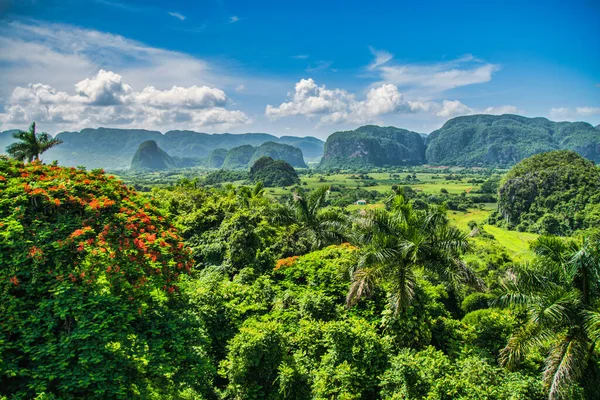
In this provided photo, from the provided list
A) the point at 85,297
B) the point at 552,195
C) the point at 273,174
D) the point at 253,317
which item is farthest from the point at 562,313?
the point at 273,174

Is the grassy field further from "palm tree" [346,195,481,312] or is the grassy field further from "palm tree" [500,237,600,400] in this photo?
"palm tree" [500,237,600,400]

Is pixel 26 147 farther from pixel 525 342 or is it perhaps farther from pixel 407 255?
pixel 525 342

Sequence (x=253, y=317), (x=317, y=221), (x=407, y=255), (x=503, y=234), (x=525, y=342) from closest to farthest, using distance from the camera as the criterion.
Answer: (x=525, y=342), (x=407, y=255), (x=253, y=317), (x=317, y=221), (x=503, y=234)

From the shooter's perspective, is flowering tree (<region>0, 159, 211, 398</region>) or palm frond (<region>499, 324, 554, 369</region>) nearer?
flowering tree (<region>0, 159, 211, 398</region>)

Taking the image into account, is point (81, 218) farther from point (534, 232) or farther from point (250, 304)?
point (534, 232)

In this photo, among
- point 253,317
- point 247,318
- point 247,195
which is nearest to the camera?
point 253,317

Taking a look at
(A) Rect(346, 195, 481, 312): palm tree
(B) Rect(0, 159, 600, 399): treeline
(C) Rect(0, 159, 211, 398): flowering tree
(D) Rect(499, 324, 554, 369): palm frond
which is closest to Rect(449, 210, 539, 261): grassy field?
(A) Rect(346, 195, 481, 312): palm tree

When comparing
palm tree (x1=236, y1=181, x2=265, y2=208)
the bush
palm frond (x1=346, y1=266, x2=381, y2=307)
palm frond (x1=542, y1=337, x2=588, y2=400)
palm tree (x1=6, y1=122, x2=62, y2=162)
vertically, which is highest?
palm tree (x1=6, y1=122, x2=62, y2=162)
